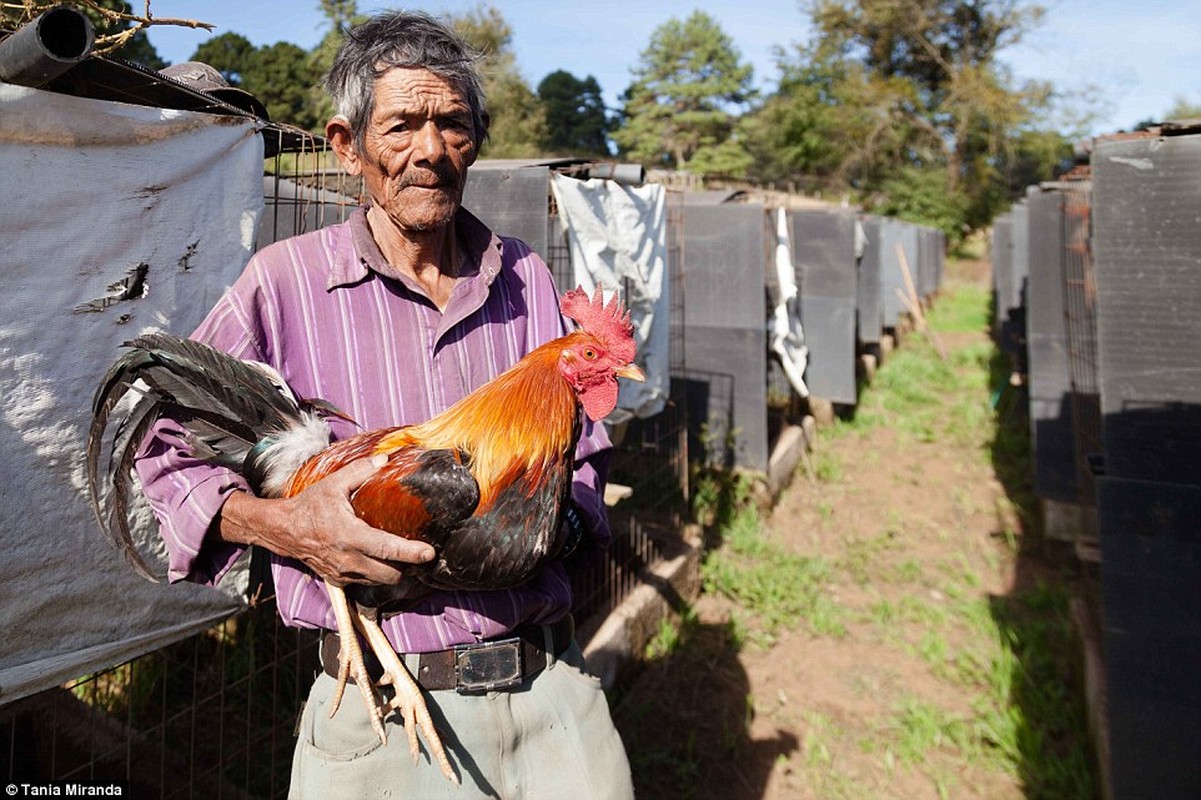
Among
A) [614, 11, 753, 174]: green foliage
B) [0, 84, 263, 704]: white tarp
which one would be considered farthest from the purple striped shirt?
[614, 11, 753, 174]: green foliage

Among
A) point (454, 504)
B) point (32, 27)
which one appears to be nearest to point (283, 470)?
point (454, 504)

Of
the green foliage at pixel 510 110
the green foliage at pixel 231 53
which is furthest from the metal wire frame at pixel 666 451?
the green foliage at pixel 231 53

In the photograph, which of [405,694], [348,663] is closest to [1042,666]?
[405,694]

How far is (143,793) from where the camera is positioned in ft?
9.10

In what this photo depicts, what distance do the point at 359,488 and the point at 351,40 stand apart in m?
1.01

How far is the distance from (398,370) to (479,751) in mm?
869

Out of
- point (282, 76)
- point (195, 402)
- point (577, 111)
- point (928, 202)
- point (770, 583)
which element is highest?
point (577, 111)

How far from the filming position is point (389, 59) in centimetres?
159

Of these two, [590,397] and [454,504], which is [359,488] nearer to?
[454,504]

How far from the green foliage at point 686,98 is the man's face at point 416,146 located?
140 feet

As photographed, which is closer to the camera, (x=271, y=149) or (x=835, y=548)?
(x=271, y=149)

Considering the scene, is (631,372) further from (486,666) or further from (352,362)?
(486,666)

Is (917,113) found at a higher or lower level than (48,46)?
higher

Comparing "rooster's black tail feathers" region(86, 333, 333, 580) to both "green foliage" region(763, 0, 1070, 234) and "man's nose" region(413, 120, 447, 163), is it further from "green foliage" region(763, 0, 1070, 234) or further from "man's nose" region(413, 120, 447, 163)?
"green foliage" region(763, 0, 1070, 234)
